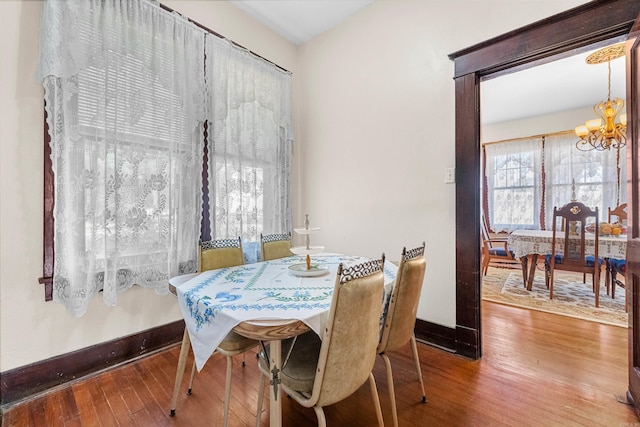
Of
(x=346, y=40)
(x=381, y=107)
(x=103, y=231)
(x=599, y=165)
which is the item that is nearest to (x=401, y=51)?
(x=381, y=107)

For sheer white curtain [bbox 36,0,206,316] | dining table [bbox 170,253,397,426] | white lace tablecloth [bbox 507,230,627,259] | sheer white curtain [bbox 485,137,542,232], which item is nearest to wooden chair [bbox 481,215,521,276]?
white lace tablecloth [bbox 507,230,627,259]

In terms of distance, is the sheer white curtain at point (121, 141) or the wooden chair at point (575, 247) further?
the wooden chair at point (575, 247)

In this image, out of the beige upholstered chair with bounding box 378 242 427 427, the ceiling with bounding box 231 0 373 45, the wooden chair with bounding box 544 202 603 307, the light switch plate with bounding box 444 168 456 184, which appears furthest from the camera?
the wooden chair with bounding box 544 202 603 307

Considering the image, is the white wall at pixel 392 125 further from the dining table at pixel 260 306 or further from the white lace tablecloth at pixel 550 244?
the white lace tablecloth at pixel 550 244

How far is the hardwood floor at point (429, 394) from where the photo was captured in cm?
147

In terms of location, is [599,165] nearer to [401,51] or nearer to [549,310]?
[549,310]

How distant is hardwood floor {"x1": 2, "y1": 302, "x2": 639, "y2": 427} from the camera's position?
1.47 m

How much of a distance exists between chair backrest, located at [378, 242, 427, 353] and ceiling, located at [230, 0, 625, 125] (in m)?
1.78

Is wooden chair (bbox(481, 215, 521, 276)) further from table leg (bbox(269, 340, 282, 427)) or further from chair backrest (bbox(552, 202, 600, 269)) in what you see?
table leg (bbox(269, 340, 282, 427))

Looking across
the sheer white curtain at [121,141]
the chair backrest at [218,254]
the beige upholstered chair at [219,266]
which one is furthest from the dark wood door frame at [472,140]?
the sheer white curtain at [121,141]

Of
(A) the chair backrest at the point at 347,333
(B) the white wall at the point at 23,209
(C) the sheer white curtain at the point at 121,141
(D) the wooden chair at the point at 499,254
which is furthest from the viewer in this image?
(D) the wooden chair at the point at 499,254

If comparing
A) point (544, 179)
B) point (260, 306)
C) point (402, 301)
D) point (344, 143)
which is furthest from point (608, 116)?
point (260, 306)

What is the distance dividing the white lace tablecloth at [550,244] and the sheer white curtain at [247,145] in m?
2.87

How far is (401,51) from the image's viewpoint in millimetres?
2502
